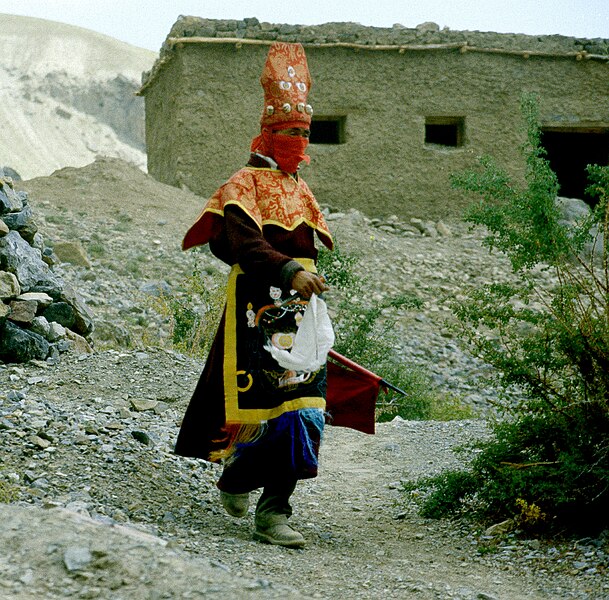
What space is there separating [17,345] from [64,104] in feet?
117

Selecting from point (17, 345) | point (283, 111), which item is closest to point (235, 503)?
point (283, 111)

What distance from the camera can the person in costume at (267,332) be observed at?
3.88 meters

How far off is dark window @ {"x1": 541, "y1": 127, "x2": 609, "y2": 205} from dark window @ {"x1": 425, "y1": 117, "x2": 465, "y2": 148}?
1.47 metres

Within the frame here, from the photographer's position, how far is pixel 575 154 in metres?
16.2

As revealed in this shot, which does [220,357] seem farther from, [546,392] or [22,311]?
[22,311]

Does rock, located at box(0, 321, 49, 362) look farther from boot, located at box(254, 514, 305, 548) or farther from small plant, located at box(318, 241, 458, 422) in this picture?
boot, located at box(254, 514, 305, 548)

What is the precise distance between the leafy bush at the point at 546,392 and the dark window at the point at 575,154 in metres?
10.9

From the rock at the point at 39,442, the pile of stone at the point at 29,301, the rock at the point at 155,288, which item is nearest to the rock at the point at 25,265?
the pile of stone at the point at 29,301

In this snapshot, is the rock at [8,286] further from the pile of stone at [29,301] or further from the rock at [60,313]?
the rock at [60,313]

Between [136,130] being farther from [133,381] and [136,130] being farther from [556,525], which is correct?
[556,525]

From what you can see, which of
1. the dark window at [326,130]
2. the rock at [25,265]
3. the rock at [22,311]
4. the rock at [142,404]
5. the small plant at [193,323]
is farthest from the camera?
the dark window at [326,130]

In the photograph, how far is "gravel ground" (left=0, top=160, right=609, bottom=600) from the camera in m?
2.85

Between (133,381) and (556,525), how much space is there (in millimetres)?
3070

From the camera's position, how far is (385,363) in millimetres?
8828
